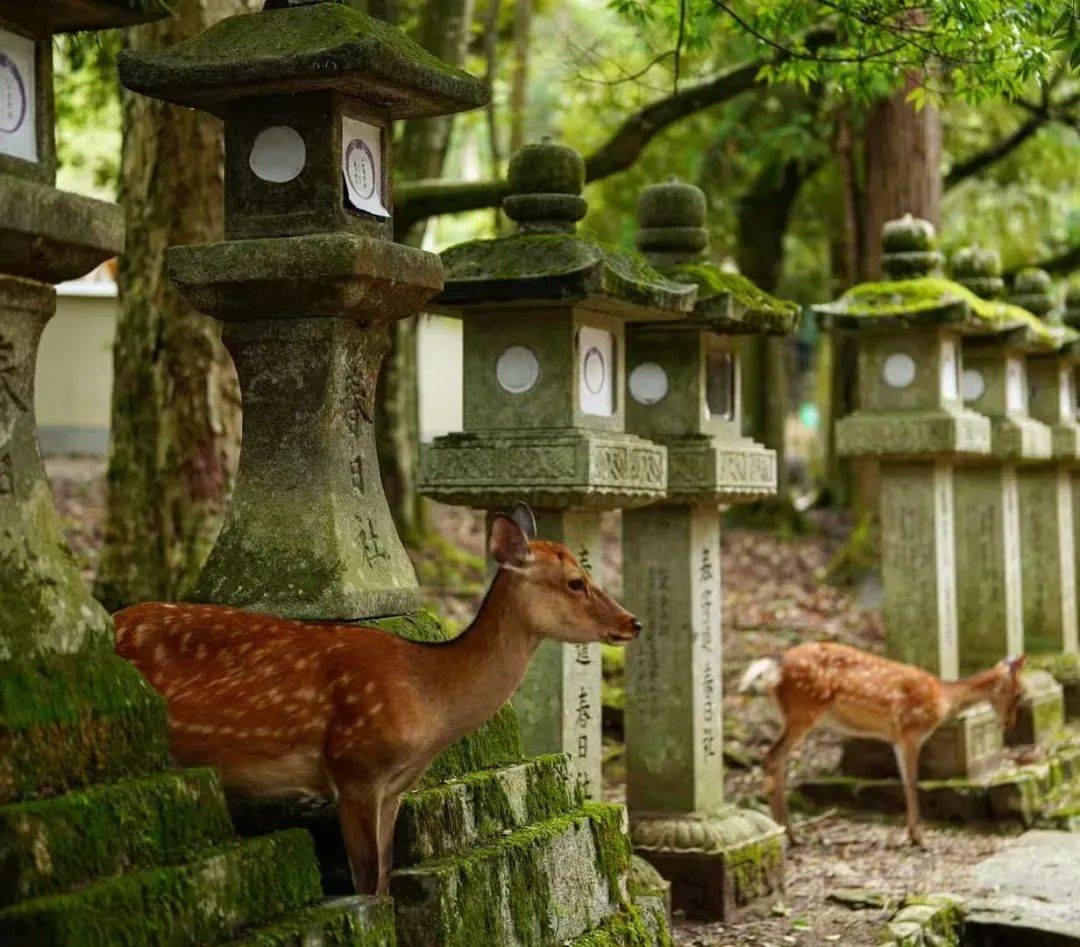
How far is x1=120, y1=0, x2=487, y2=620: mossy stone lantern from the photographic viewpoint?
20.6 feet

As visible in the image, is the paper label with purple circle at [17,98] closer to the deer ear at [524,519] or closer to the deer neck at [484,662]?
the deer ear at [524,519]

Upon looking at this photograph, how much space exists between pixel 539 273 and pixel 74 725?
3.64 metres

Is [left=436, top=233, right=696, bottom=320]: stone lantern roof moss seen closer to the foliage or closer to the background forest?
the background forest

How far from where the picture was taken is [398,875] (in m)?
5.66

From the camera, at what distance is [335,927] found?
506 centimetres

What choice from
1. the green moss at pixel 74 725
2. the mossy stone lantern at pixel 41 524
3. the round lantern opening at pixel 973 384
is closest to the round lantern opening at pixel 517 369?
the mossy stone lantern at pixel 41 524

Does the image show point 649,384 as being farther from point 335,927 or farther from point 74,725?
Result: point 74,725

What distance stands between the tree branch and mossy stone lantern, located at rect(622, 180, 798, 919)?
332cm

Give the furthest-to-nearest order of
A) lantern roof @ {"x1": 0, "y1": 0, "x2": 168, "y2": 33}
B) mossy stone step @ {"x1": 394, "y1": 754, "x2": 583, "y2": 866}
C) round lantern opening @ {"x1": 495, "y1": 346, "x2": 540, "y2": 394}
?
round lantern opening @ {"x1": 495, "y1": 346, "x2": 540, "y2": 394}, mossy stone step @ {"x1": 394, "y1": 754, "x2": 583, "y2": 866}, lantern roof @ {"x1": 0, "y1": 0, "x2": 168, "y2": 33}

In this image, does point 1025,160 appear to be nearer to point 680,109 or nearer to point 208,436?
point 680,109

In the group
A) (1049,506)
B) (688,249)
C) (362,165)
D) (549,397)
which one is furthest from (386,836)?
(1049,506)

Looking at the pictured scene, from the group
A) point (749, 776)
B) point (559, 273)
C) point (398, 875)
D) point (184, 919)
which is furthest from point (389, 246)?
point (749, 776)

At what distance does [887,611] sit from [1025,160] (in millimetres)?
12046

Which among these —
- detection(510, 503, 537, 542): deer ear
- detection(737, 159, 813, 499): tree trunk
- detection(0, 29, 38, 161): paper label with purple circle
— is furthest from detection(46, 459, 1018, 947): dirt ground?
detection(0, 29, 38, 161): paper label with purple circle
